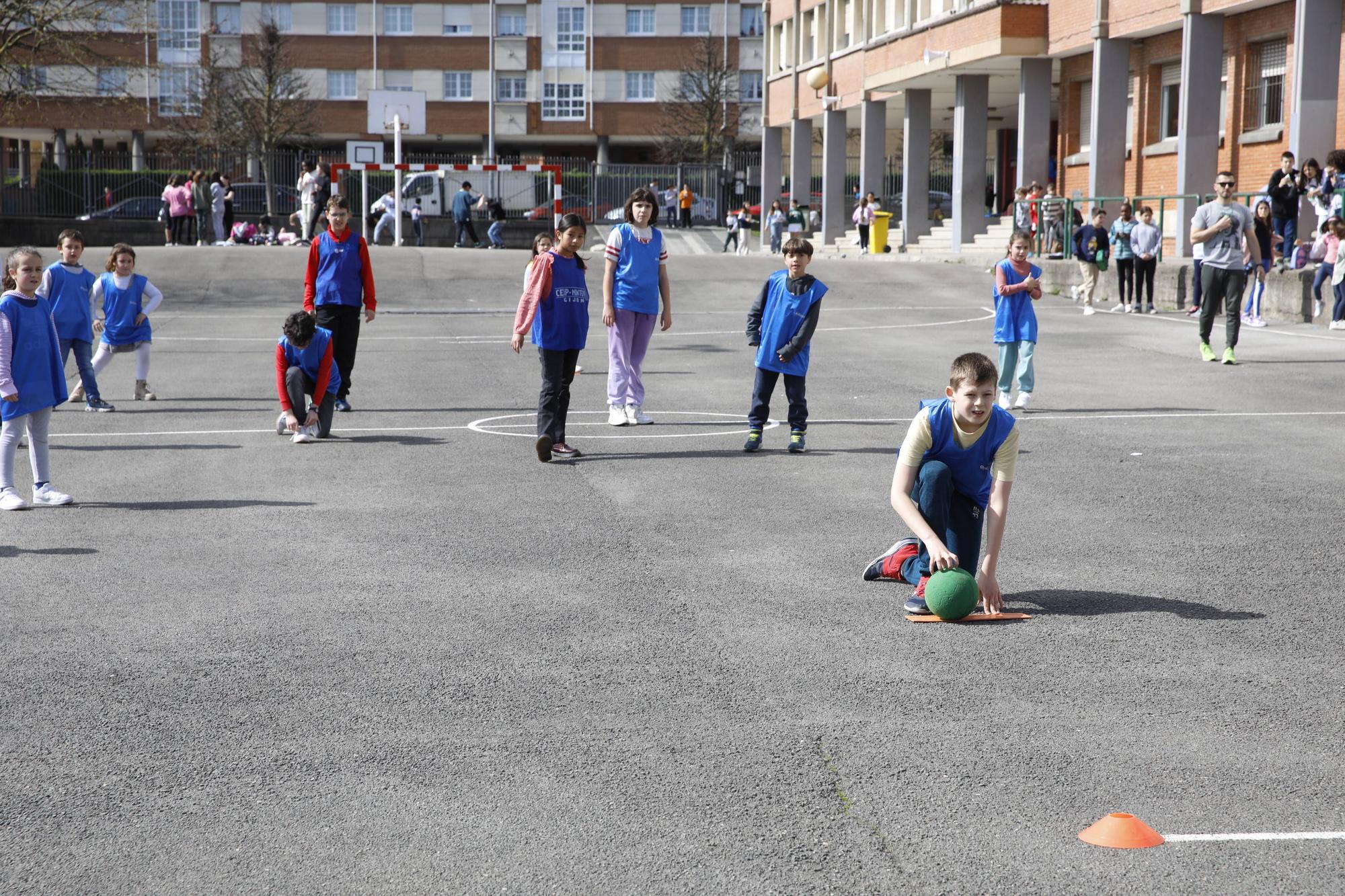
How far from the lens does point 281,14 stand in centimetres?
8181

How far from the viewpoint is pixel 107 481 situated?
415 inches

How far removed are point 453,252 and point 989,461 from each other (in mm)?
35098

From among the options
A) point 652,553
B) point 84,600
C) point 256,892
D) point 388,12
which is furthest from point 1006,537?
point 388,12

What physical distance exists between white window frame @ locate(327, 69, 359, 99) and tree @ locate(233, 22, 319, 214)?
847 cm

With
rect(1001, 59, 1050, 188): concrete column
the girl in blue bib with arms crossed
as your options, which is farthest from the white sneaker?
rect(1001, 59, 1050, 188): concrete column

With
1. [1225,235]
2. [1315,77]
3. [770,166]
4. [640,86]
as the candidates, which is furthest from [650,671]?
[640,86]

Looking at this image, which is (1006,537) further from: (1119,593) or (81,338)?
(81,338)

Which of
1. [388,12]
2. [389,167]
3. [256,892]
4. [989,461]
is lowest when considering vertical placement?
[256,892]

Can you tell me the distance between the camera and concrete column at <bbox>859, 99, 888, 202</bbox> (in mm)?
51219

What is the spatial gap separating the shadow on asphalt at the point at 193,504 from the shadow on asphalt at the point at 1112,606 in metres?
4.49

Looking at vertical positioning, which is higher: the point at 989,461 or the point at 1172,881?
the point at 989,461

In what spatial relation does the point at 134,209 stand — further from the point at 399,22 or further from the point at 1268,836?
the point at 1268,836

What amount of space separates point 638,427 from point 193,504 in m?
4.52

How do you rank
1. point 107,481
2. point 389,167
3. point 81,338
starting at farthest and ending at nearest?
point 389,167, point 81,338, point 107,481
